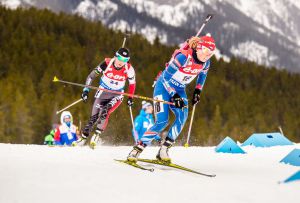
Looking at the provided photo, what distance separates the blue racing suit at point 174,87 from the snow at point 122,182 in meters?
0.64

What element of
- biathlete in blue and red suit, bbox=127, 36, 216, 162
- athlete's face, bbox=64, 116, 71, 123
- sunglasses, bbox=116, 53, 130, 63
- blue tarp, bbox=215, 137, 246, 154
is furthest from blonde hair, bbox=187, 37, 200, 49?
athlete's face, bbox=64, 116, 71, 123


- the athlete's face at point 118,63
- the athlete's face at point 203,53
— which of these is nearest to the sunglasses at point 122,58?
the athlete's face at point 118,63

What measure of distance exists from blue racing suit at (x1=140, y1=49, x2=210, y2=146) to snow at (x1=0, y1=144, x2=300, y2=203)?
641mm

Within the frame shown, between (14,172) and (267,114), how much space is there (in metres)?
76.1

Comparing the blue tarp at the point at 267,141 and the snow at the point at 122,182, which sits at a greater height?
the blue tarp at the point at 267,141

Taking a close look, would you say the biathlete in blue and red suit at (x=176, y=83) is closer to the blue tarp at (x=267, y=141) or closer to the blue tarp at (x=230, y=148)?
the blue tarp at (x=230, y=148)

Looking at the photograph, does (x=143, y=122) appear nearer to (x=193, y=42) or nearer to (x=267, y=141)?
(x=267, y=141)

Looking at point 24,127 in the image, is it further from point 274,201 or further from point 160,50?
point 160,50

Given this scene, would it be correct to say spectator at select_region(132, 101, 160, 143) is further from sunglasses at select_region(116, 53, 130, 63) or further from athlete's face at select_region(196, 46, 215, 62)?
athlete's face at select_region(196, 46, 215, 62)

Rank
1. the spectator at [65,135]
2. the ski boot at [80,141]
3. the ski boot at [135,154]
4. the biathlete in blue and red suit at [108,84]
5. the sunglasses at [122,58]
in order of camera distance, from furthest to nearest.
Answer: the spectator at [65,135] < the ski boot at [80,141] < the biathlete in blue and red suit at [108,84] < the sunglasses at [122,58] < the ski boot at [135,154]

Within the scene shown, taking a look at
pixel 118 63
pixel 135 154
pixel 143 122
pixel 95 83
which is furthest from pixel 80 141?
pixel 95 83

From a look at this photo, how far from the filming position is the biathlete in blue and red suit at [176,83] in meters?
6.81

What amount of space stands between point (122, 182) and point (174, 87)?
2192mm

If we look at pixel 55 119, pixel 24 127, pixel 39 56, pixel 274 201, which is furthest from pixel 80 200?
pixel 39 56
